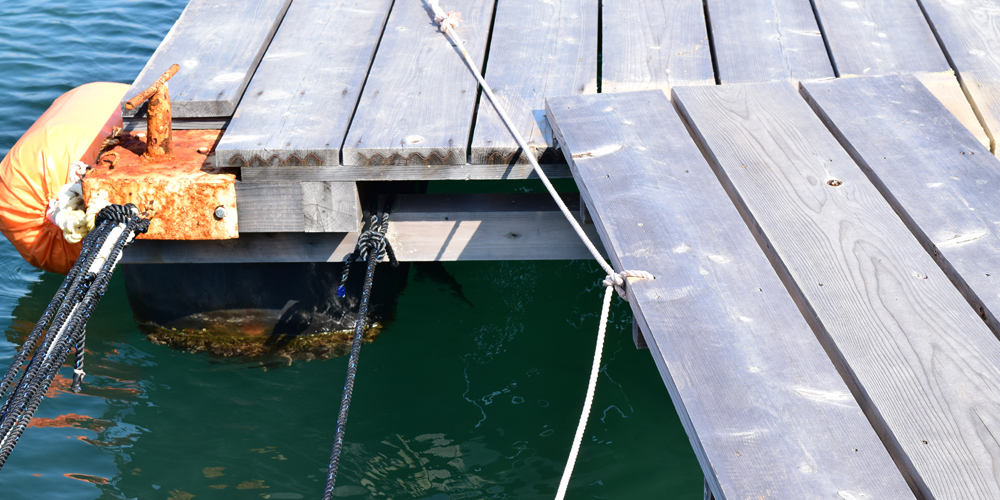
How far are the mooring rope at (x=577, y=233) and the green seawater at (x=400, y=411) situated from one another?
0.54 meters

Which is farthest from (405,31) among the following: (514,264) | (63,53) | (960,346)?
(63,53)

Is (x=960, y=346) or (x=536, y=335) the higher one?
(x=960, y=346)

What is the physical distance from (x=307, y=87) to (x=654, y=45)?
1318mm

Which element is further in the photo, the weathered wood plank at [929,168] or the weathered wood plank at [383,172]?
the weathered wood plank at [383,172]

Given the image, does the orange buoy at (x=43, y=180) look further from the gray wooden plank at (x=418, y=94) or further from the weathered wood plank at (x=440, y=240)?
the gray wooden plank at (x=418, y=94)

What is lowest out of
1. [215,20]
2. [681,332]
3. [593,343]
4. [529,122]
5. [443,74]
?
[593,343]

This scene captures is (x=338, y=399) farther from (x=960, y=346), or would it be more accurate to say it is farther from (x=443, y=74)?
(x=960, y=346)

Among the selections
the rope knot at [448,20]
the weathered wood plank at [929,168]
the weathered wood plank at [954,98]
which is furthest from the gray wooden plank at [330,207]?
the weathered wood plank at [954,98]

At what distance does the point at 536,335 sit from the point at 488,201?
1.12 metres

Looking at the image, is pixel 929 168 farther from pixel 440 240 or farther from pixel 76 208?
pixel 76 208

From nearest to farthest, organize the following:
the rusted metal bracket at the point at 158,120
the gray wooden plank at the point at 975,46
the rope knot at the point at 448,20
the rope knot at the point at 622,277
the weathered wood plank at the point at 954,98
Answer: the rope knot at the point at 622,277 < the rusted metal bracket at the point at 158,120 < the weathered wood plank at the point at 954,98 < the gray wooden plank at the point at 975,46 < the rope knot at the point at 448,20

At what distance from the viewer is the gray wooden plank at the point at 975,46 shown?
2.74m

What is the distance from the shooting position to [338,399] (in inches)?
133

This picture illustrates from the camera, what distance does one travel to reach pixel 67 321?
2191 millimetres
